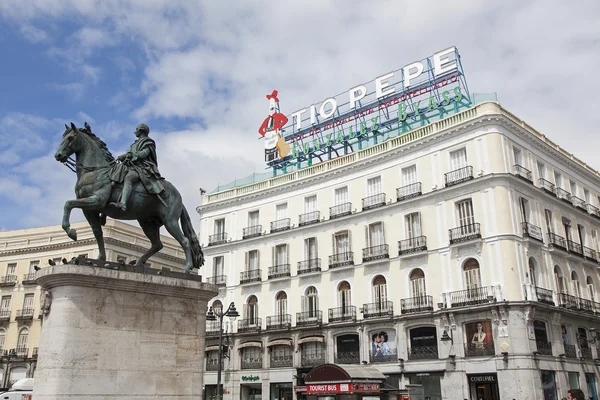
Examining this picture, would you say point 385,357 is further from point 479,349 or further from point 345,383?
point 345,383

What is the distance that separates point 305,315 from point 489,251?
14883 millimetres

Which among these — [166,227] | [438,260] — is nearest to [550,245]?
[438,260]

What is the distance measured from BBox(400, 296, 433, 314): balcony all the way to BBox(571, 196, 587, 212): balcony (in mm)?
14094

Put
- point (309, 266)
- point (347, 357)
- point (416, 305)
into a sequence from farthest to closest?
point (309, 266) → point (347, 357) → point (416, 305)

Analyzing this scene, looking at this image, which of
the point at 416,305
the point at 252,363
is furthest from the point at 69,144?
the point at 252,363

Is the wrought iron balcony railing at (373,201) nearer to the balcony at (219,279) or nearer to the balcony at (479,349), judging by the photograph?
the balcony at (479,349)

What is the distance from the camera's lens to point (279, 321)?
44.5m

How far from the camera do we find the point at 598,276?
4241cm

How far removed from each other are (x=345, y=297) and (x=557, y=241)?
49.2 ft

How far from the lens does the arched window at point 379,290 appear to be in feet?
131

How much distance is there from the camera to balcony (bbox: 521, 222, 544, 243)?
3572 centimetres

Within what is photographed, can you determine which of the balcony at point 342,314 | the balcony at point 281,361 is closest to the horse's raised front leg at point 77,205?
the balcony at point 342,314

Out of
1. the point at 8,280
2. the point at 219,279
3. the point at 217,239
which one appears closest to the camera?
the point at 219,279

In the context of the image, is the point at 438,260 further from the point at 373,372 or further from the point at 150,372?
the point at 150,372
